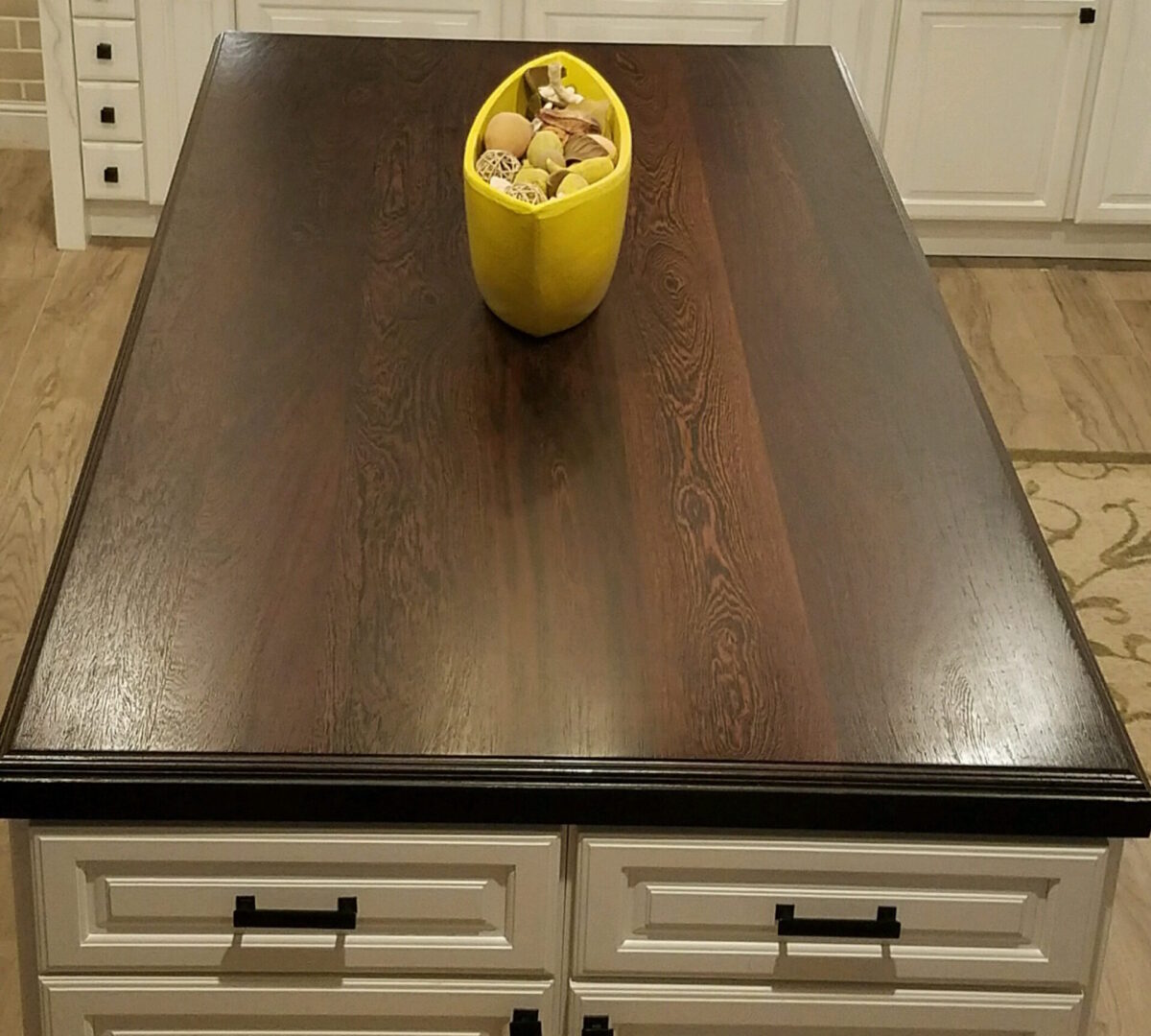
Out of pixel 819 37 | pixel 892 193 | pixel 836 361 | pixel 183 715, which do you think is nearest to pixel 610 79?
pixel 892 193

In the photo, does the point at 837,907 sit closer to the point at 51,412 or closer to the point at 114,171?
the point at 51,412

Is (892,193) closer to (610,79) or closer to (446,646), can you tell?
(610,79)

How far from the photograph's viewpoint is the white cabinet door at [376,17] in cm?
394

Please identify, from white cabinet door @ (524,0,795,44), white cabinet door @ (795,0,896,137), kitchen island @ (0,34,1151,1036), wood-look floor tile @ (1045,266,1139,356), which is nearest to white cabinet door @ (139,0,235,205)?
white cabinet door @ (524,0,795,44)

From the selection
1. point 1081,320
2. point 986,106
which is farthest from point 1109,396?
point 986,106

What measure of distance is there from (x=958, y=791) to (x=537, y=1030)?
1.31 feet

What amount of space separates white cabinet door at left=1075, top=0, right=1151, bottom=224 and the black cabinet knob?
10.2 feet

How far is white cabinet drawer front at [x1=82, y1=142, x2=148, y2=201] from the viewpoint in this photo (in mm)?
4082

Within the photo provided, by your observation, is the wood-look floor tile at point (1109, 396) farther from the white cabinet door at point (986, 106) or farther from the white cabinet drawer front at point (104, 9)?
the white cabinet drawer front at point (104, 9)

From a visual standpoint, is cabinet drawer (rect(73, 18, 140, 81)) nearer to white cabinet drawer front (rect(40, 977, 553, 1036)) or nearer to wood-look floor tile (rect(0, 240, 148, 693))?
wood-look floor tile (rect(0, 240, 148, 693))

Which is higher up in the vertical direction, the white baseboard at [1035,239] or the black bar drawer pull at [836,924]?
the black bar drawer pull at [836,924]

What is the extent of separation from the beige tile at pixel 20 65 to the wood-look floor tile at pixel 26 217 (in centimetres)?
19

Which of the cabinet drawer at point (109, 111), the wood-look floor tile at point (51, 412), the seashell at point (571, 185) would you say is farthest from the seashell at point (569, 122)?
the cabinet drawer at point (109, 111)

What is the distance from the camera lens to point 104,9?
3.93 meters
